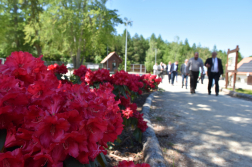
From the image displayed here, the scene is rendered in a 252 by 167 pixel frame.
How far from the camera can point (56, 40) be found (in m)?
20.1

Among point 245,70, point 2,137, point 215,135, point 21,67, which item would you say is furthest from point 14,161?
point 245,70

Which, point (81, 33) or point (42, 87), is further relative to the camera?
point (81, 33)

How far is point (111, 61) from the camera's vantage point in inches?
1633

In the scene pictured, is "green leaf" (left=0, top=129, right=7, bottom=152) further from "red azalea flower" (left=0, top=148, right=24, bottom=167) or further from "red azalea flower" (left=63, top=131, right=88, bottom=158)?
"red azalea flower" (left=63, top=131, right=88, bottom=158)

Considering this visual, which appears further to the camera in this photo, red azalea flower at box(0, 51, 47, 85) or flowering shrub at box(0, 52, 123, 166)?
red azalea flower at box(0, 51, 47, 85)

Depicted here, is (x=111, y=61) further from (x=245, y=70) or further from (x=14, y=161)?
(x=14, y=161)

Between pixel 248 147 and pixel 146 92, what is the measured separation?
5.65 meters

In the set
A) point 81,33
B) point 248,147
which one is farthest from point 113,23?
point 248,147

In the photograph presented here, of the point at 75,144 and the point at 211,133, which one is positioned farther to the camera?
the point at 211,133

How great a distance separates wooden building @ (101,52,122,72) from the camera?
133 feet

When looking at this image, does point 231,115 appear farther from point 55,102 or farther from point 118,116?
point 55,102

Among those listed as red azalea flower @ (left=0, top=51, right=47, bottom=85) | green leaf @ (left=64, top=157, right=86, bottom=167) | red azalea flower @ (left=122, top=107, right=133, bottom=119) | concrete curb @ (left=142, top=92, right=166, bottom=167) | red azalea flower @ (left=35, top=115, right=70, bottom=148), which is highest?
red azalea flower @ (left=0, top=51, right=47, bottom=85)

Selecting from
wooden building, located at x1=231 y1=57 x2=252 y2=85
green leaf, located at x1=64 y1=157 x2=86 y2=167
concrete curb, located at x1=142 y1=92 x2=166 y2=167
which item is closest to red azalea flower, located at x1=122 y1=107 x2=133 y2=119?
concrete curb, located at x1=142 y1=92 x2=166 y2=167

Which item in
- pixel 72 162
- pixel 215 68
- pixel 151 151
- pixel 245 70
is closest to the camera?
pixel 72 162
